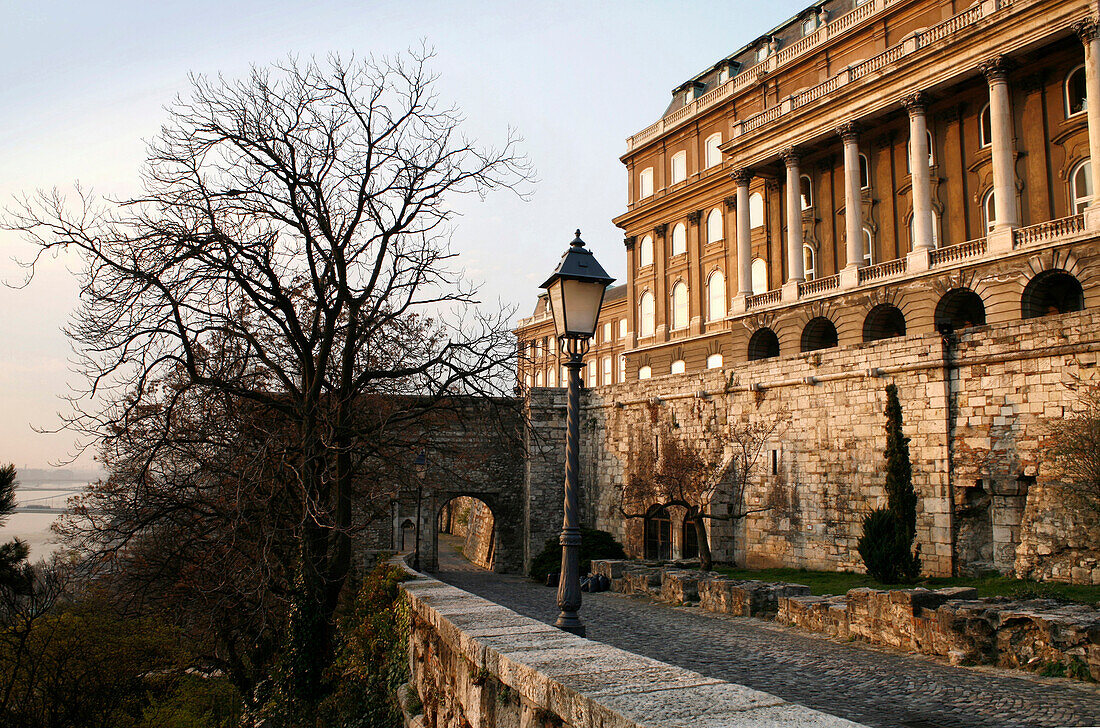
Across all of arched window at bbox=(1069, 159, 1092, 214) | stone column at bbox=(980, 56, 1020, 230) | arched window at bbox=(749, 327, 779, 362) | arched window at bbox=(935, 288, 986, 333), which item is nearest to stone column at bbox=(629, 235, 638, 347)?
arched window at bbox=(749, 327, 779, 362)

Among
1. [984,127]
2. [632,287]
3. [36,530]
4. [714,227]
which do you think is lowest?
[36,530]

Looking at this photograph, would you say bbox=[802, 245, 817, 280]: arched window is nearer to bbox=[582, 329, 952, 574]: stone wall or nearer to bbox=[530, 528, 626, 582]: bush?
bbox=[582, 329, 952, 574]: stone wall

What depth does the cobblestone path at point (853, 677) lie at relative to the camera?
6.81 m

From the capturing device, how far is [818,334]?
3136cm

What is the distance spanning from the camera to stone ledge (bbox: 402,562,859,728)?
2.88 metres

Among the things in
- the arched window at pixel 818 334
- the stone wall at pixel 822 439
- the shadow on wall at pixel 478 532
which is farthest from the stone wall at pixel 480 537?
the arched window at pixel 818 334

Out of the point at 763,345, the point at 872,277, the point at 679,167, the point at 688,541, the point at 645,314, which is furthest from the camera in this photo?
the point at 645,314

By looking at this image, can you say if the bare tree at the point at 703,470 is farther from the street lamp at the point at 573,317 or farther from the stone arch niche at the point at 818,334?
the street lamp at the point at 573,317

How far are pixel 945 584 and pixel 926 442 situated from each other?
3533 mm

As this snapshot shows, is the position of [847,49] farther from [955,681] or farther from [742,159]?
[955,681]

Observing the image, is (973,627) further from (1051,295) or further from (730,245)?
(730,245)

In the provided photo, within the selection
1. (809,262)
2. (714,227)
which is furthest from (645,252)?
(809,262)

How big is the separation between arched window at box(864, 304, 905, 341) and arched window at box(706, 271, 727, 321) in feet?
33.7

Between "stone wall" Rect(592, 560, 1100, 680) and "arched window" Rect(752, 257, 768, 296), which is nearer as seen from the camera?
"stone wall" Rect(592, 560, 1100, 680)
